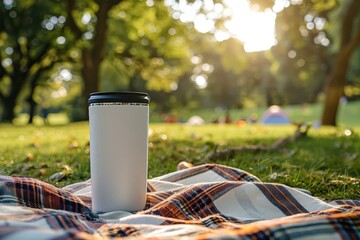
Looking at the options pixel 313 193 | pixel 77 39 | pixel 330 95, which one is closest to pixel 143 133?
pixel 313 193

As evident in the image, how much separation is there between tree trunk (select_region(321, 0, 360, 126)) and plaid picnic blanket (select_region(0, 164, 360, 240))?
8496 mm

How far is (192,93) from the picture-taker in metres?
46.0

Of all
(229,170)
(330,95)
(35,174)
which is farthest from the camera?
(330,95)

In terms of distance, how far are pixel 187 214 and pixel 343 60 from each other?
363 inches

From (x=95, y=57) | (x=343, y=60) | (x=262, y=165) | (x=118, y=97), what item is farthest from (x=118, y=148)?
(x=95, y=57)

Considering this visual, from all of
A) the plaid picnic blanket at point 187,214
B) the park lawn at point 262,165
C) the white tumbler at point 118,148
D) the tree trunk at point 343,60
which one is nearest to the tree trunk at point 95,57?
the tree trunk at point 343,60

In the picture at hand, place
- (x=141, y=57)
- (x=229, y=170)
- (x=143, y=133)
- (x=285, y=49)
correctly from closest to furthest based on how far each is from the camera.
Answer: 1. (x=143, y=133)
2. (x=229, y=170)
3. (x=141, y=57)
4. (x=285, y=49)

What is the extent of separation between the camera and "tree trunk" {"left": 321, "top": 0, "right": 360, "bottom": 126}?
32.2ft

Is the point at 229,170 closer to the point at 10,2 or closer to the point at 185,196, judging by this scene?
the point at 185,196

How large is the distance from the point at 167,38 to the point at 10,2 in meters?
6.33

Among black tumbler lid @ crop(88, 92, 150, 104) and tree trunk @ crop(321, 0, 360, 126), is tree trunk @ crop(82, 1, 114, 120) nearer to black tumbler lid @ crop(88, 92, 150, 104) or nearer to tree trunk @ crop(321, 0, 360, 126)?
tree trunk @ crop(321, 0, 360, 126)

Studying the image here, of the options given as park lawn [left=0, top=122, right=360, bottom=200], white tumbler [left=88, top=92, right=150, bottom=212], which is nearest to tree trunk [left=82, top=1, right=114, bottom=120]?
park lawn [left=0, top=122, right=360, bottom=200]

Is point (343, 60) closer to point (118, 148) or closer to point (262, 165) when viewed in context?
point (262, 165)

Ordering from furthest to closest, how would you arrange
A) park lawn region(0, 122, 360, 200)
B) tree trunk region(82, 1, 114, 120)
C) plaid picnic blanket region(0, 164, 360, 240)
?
tree trunk region(82, 1, 114, 120) < park lawn region(0, 122, 360, 200) < plaid picnic blanket region(0, 164, 360, 240)
